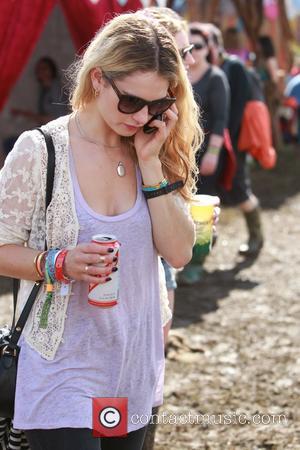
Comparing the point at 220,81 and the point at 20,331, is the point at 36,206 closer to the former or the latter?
the point at 20,331

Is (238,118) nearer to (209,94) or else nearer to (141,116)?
(209,94)

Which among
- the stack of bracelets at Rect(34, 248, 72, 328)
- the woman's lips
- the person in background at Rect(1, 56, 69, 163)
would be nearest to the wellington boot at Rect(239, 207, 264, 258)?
the person in background at Rect(1, 56, 69, 163)

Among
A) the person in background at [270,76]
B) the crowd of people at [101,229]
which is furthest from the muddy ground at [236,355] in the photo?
the person in background at [270,76]

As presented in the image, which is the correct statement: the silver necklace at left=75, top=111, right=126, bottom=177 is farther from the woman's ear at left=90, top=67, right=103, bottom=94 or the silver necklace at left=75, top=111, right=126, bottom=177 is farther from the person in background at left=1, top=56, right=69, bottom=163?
the person in background at left=1, top=56, right=69, bottom=163

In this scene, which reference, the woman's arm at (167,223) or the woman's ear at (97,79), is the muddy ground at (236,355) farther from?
the woman's ear at (97,79)

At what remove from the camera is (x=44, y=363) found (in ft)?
7.18

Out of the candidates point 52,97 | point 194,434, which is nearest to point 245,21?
point 52,97

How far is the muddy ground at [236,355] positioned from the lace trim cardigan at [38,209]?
1.71 metres

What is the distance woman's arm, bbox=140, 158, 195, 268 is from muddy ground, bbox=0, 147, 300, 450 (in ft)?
5.41

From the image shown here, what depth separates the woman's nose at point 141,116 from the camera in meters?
2.20

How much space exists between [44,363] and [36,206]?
44 cm

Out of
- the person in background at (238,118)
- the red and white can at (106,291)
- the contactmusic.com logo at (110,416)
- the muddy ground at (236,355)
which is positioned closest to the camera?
the red and white can at (106,291)

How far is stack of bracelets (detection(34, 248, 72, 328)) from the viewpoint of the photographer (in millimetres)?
2139

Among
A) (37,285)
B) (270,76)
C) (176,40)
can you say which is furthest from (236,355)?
(270,76)
